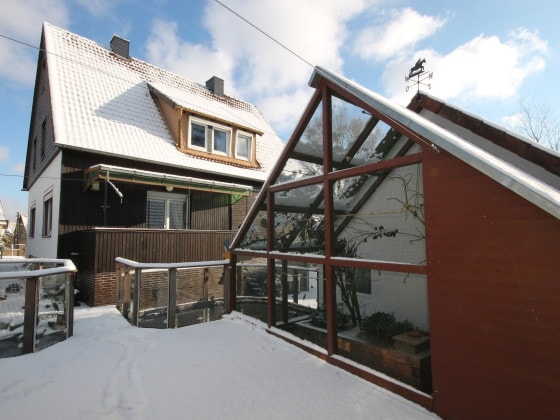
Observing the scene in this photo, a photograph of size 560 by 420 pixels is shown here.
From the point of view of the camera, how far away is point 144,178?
29.4 feet

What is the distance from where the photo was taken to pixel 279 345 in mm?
4469

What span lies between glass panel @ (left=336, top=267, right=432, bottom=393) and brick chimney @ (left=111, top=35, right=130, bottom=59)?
1433 cm

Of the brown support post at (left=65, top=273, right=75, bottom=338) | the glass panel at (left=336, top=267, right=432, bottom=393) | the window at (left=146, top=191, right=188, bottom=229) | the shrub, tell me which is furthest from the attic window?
the shrub

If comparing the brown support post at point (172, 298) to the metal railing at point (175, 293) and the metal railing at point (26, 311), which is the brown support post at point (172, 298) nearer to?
the metal railing at point (175, 293)

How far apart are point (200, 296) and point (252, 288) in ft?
4.85

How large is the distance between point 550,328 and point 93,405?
3844 mm

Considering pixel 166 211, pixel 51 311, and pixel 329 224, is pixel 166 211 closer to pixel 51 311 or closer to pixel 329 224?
pixel 51 311

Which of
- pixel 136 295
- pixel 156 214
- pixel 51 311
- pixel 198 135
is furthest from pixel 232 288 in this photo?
pixel 198 135

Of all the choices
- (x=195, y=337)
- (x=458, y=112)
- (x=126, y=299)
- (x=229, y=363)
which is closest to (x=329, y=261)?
(x=229, y=363)

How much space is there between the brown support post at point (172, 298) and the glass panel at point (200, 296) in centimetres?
44

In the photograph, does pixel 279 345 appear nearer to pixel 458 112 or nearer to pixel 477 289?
pixel 477 289

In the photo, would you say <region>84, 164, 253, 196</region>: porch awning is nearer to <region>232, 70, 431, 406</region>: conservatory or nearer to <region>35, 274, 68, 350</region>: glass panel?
<region>35, 274, 68, 350</region>: glass panel

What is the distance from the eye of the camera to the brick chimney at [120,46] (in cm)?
1367

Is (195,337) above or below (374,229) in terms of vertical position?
below
